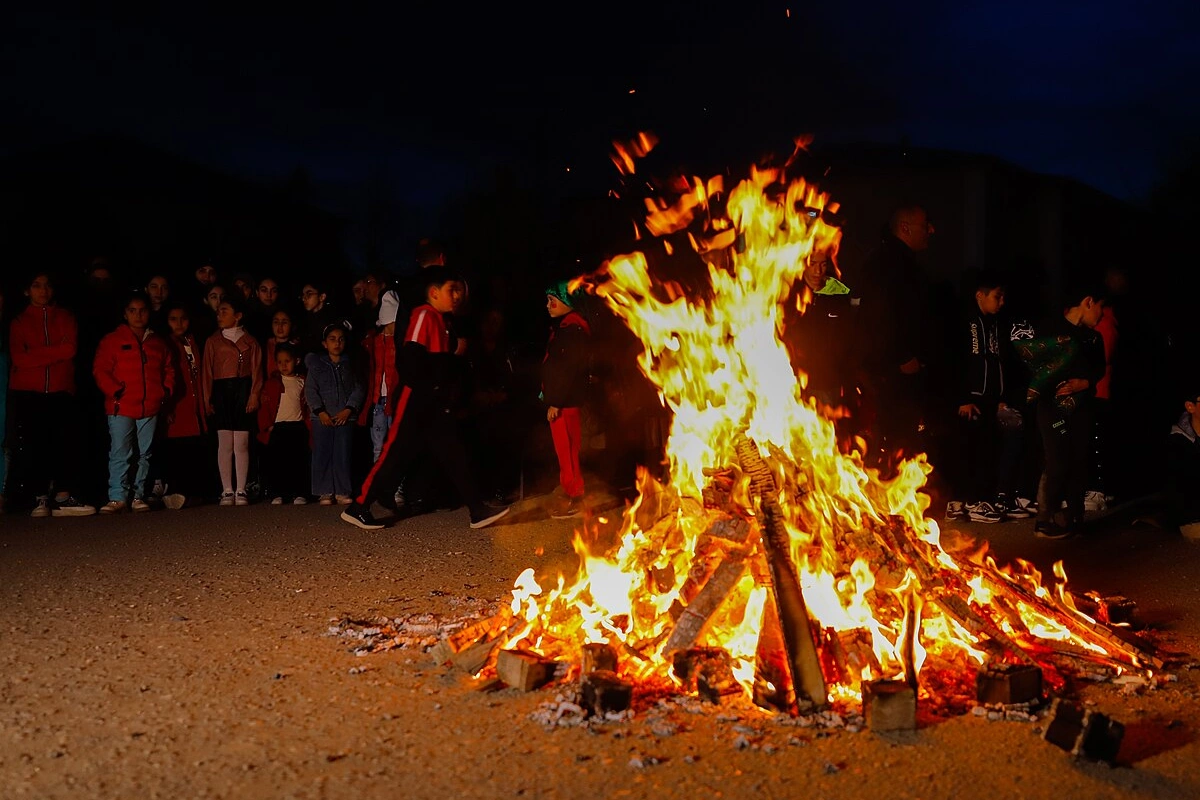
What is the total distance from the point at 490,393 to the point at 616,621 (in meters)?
5.74

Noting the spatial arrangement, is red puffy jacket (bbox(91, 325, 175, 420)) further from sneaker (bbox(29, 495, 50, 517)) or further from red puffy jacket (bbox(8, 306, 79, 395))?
sneaker (bbox(29, 495, 50, 517))

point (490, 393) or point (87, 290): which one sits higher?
point (87, 290)

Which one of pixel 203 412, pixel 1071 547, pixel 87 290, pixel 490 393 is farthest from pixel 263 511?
→ pixel 1071 547

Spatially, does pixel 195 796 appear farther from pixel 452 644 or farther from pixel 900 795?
pixel 900 795

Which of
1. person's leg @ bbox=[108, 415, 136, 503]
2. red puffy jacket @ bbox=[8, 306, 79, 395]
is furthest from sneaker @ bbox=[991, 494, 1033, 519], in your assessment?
red puffy jacket @ bbox=[8, 306, 79, 395]

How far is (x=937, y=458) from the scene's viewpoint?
9.30 metres

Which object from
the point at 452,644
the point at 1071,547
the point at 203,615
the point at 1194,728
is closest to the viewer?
the point at 1194,728

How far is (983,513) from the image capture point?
8.74 m

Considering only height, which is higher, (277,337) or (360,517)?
(277,337)

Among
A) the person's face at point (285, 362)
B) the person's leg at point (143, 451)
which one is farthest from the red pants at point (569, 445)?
the person's leg at point (143, 451)

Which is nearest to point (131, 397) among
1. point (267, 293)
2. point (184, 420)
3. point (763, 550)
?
point (184, 420)

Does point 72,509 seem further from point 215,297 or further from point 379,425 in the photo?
point 379,425

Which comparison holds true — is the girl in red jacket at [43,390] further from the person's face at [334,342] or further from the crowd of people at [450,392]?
the person's face at [334,342]

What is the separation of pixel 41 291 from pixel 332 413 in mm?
2816
